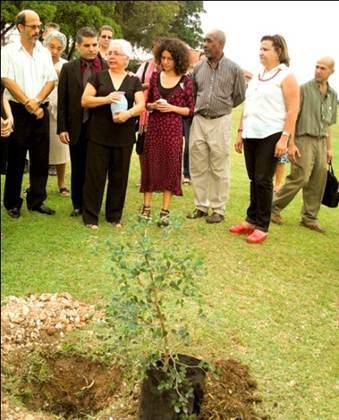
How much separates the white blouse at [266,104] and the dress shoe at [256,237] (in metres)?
0.96

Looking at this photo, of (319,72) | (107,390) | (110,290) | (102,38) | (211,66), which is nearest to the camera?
(107,390)

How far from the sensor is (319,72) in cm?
607

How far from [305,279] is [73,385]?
7.99ft

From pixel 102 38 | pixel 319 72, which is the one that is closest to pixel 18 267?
pixel 102 38

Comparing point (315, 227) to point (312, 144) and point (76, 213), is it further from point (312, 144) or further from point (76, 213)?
point (76, 213)

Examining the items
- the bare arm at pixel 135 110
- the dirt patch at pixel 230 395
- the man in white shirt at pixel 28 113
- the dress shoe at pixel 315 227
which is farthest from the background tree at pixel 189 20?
the dress shoe at pixel 315 227

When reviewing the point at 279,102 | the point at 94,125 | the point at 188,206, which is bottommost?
the point at 188,206

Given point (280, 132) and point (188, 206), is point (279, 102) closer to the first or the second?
point (280, 132)

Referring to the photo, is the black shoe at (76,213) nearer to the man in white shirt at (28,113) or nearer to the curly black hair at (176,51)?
the man in white shirt at (28,113)

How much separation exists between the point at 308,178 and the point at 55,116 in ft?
8.99

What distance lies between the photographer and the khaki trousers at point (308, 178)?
6.29 m

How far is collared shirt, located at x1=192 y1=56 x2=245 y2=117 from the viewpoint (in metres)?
5.68

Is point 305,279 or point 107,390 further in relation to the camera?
point 305,279

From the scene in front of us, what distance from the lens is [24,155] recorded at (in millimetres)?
5477
